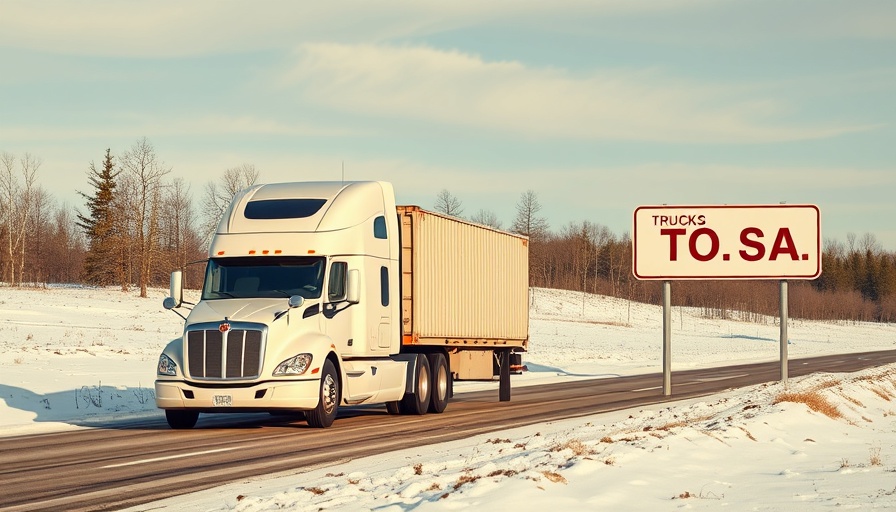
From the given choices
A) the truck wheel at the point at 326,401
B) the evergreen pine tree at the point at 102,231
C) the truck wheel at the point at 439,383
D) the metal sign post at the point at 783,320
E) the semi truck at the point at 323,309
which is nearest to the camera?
the semi truck at the point at 323,309

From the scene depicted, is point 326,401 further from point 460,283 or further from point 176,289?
point 460,283

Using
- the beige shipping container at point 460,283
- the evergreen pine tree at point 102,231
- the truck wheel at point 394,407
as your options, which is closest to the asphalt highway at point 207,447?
the truck wheel at point 394,407

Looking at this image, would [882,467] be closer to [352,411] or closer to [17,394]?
[352,411]

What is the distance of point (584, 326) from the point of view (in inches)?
3792

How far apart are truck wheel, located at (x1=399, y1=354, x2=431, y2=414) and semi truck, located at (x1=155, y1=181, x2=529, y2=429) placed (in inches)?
1.0

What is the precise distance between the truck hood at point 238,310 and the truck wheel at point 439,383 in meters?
4.94

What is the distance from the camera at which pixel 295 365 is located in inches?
681

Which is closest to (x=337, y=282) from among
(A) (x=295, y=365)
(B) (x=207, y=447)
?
(A) (x=295, y=365)

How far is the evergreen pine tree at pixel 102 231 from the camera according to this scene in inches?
3762

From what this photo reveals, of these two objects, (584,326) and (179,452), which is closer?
(179,452)

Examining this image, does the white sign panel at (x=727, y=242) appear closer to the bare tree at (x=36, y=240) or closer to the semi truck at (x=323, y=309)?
the semi truck at (x=323, y=309)

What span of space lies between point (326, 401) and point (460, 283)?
586 cm

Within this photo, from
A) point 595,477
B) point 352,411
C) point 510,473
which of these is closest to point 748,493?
point 595,477

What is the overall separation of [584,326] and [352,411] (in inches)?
2928
